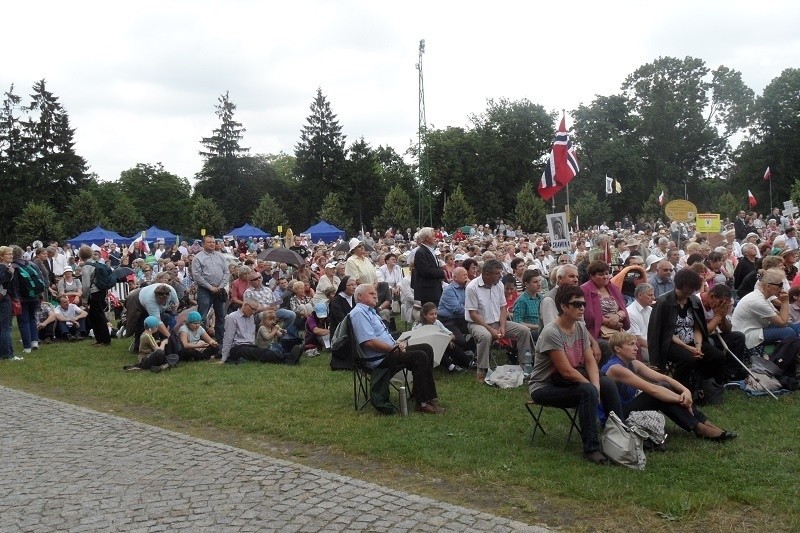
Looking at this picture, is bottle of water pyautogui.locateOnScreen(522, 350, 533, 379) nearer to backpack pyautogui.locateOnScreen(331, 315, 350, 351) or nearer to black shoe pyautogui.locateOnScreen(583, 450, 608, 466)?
backpack pyautogui.locateOnScreen(331, 315, 350, 351)

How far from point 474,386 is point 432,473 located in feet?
10.7

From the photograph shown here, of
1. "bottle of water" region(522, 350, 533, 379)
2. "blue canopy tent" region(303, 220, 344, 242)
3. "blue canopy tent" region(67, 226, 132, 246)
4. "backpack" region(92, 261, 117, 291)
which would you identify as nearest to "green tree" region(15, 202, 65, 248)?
"blue canopy tent" region(67, 226, 132, 246)

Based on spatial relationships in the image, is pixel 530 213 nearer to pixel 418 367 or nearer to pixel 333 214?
pixel 333 214

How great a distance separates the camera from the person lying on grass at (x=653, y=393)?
646cm

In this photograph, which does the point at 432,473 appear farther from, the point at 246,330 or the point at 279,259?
the point at 279,259

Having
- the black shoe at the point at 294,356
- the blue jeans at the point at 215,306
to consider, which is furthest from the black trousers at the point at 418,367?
the blue jeans at the point at 215,306

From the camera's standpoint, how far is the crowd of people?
6.56 meters

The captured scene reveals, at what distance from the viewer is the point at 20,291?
1255 cm

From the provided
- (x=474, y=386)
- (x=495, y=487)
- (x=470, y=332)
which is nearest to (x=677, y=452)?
(x=495, y=487)

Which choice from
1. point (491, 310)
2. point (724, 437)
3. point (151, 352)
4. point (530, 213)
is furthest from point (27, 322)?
point (530, 213)

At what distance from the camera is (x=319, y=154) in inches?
2958

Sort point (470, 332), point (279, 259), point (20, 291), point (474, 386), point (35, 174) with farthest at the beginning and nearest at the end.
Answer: point (35, 174), point (279, 259), point (20, 291), point (470, 332), point (474, 386)

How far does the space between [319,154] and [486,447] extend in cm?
7034

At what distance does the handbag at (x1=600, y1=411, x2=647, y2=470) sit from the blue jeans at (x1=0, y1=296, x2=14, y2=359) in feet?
33.1
